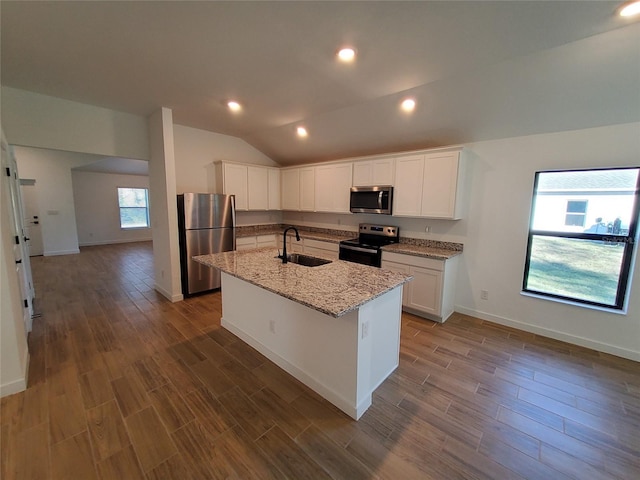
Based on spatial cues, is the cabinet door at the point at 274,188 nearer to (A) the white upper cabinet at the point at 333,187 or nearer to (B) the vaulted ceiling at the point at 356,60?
(A) the white upper cabinet at the point at 333,187

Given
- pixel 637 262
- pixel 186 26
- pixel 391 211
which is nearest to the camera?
pixel 186 26

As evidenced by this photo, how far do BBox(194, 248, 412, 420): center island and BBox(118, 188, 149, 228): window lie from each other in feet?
28.6

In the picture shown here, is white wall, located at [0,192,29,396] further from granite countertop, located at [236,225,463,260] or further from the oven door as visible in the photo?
the oven door

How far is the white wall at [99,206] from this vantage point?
831 cm

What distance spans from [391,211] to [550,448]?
2.90 m

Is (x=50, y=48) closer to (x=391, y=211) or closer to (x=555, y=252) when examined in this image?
(x=391, y=211)

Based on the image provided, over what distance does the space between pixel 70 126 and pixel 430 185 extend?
484 cm

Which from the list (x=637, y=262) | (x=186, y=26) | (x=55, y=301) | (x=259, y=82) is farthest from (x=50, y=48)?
(x=637, y=262)

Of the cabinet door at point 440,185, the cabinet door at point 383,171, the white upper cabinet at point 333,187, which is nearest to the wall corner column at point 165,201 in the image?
the white upper cabinet at point 333,187

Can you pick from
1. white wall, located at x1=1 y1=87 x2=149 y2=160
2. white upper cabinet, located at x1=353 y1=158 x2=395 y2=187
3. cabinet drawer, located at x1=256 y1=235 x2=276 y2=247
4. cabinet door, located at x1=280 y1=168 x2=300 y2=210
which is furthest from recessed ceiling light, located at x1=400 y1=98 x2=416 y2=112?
white wall, located at x1=1 y1=87 x2=149 y2=160

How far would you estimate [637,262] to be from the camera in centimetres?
259

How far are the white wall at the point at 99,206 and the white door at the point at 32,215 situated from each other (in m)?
1.36

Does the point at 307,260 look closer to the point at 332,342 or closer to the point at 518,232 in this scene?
the point at 332,342

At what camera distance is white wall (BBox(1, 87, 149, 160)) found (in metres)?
3.05
